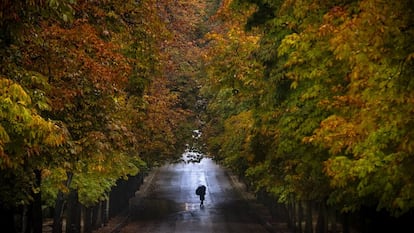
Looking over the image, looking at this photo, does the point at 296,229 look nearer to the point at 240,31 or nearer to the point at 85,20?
the point at 240,31

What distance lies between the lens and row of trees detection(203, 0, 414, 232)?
11078 millimetres

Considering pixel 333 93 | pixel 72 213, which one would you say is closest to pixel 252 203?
pixel 72 213

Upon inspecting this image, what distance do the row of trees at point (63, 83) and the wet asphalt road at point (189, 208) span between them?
569 inches

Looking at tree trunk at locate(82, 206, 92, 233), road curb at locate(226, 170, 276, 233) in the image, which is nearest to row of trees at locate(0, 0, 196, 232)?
tree trunk at locate(82, 206, 92, 233)

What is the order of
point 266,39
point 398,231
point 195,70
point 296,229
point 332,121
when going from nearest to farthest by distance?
point 332,121 < point 266,39 < point 398,231 < point 296,229 < point 195,70

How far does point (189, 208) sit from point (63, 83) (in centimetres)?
3593

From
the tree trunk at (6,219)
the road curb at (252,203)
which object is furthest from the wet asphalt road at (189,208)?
the tree trunk at (6,219)

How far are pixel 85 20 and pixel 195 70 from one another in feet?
111

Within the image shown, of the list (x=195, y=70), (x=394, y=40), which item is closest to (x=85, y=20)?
(x=394, y=40)

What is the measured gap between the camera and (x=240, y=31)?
27578 mm

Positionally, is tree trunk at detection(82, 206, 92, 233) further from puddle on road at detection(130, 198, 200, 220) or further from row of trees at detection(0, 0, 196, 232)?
puddle on road at detection(130, 198, 200, 220)

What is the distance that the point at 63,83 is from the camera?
15.0 meters

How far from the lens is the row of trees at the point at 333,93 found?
1108cm

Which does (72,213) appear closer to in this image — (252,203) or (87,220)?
(87,220)
